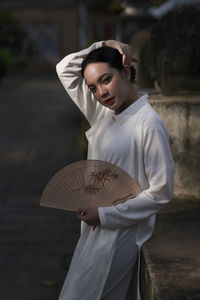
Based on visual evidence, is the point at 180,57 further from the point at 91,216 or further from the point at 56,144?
the point at 56,144

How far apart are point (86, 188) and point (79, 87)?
57 cm

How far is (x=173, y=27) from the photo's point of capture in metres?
5.10

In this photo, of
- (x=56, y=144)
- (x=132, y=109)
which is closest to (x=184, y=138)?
(x=132, y=109)

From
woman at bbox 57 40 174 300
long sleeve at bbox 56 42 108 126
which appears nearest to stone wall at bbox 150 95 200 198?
long sleeve at bbox 56 42 108 126

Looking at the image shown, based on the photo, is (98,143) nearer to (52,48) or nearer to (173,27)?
(173,27)

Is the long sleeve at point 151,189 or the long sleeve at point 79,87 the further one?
the long sleeve at point 79,87

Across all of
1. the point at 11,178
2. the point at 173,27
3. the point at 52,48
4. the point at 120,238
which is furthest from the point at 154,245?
the point at 52,48

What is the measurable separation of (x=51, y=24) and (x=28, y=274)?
870 inches

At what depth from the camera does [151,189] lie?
243 cm

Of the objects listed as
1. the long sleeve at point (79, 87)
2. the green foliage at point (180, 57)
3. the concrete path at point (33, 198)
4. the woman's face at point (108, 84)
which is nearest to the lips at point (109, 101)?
the woman's face at point (108, 84)

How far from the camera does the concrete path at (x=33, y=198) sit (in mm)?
4242

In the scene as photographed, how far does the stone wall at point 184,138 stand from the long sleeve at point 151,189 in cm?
192

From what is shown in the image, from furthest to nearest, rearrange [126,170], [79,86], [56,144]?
[56,144] < [79,86] < [126,170]

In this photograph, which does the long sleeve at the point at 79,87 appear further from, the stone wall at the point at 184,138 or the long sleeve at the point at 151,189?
the stone wall at the point at 184,138
